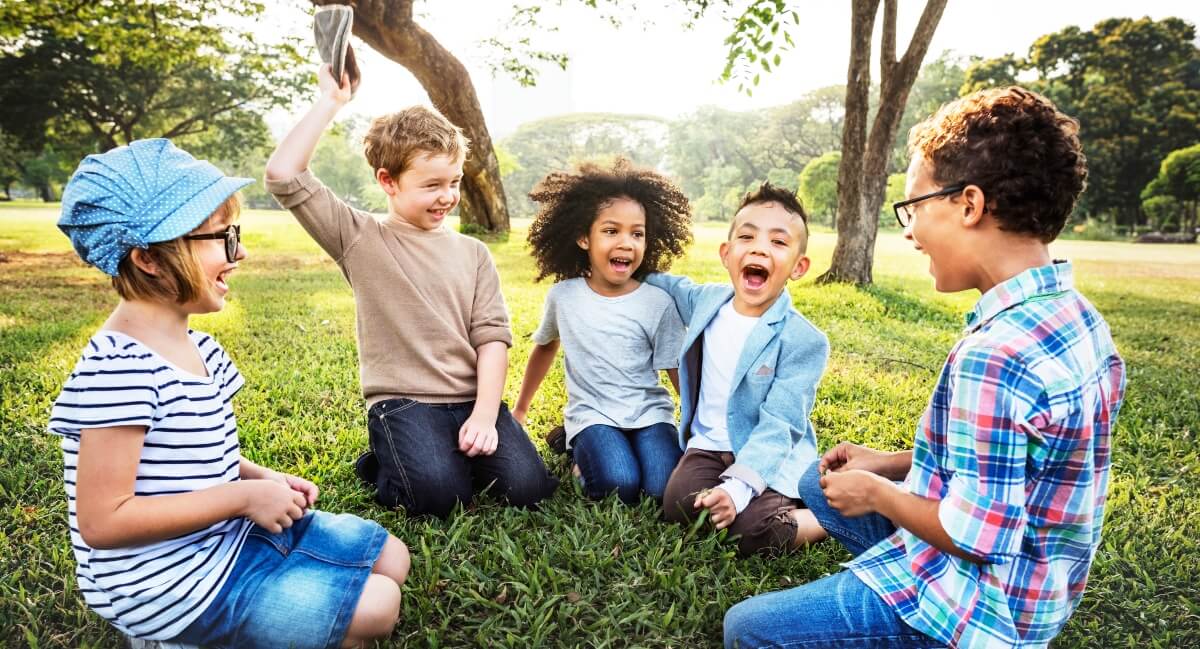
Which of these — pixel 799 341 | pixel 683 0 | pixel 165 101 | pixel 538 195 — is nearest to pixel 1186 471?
pixel 799 341

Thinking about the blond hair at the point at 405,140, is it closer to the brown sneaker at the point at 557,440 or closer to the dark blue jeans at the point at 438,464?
the dark blue jeans at the point at 438,464

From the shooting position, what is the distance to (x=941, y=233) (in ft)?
5.61

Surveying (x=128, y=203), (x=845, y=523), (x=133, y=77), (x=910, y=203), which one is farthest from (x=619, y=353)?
(x=133, y=77)

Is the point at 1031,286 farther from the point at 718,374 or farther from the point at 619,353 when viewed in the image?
the point at 619,353

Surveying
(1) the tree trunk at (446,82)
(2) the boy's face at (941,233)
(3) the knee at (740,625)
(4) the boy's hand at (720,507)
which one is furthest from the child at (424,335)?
(1) the tree trunk at (446,82)

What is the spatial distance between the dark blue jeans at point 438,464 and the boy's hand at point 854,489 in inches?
50.5

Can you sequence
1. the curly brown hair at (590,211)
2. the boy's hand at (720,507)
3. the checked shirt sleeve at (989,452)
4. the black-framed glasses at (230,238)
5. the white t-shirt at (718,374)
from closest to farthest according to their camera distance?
the checked shirt sleeve at (989,452)
the black-framed glasses at (230,238)
the boy's hand at (720,507)
the white t-shirt at (718,374)
the curly brown hair at (590,211)

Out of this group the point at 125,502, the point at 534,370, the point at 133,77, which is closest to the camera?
the point at 125,502

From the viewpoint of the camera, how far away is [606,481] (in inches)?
109

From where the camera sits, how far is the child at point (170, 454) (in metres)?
1.51

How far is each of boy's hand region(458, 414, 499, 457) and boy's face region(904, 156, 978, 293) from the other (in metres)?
1.65

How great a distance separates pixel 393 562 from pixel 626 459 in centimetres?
104

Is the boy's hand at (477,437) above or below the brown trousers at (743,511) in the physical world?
above

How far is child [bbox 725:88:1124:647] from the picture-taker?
55.6 inches
